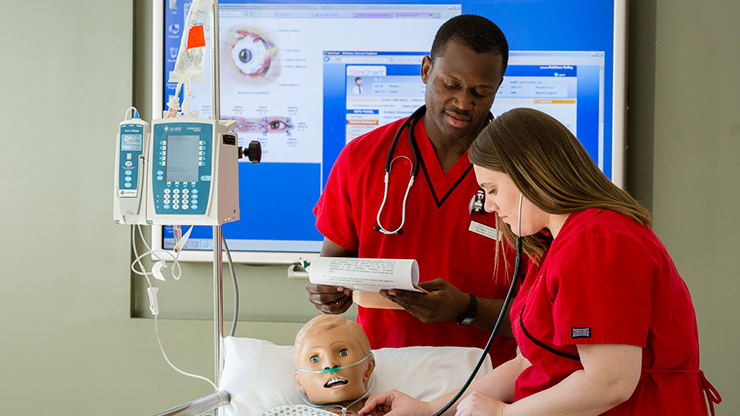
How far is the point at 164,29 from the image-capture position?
2.31m

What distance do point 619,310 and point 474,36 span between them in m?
0.87

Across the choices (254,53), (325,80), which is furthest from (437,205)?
(254,53)

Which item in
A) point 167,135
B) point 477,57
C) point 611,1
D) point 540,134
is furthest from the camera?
point 611,1

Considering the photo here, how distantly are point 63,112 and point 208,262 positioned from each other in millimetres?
913

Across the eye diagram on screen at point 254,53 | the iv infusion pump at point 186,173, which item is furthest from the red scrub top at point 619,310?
the eye diagram on screen at point 254,53

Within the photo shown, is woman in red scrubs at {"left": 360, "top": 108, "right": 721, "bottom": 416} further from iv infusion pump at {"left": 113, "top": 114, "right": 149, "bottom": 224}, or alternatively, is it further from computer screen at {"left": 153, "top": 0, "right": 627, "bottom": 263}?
computer screen at {"left": 153, "top": 0, "right": 627, "bottom": 263}

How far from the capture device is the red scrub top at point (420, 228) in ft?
5.16

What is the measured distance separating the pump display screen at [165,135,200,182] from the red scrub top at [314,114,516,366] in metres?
0.54

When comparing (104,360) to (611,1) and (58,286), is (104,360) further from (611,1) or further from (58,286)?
(611,1)

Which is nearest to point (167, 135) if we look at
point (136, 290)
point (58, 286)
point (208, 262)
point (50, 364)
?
point (208, 262)

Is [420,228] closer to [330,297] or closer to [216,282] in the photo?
[330,297]

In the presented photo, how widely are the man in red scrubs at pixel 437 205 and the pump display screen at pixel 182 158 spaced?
445 millimetres

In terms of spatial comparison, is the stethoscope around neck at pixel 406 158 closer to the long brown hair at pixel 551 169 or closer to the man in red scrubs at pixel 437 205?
the man in red scrubs at pixel 437 205

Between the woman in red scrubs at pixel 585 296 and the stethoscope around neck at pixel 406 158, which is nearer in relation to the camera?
the woman in red scrubs at pixel 585 296
